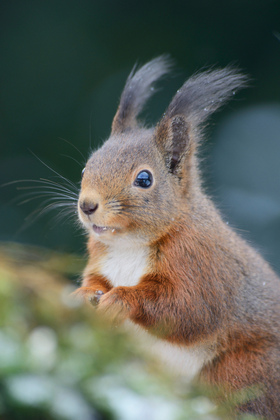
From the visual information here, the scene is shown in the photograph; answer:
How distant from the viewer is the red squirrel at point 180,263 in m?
1.19

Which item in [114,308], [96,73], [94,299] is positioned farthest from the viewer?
[96,73]

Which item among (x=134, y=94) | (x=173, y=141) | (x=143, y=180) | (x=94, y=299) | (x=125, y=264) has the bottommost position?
(x=94, y=299)

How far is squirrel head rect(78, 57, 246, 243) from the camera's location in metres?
1.20

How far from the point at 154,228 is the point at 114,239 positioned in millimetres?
112

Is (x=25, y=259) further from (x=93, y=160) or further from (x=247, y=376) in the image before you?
(x=247, y=376)

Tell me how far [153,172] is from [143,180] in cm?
5

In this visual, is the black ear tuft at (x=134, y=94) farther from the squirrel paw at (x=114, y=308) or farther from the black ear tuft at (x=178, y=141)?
the squirrel paw at (x=114, y=308)

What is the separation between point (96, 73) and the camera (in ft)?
8.51

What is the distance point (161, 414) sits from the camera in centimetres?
62

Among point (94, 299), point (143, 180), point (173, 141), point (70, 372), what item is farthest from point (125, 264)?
point (70, 372)

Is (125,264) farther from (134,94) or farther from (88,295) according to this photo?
(134,94)

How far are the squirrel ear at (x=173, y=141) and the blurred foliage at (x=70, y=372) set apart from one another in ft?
1.99

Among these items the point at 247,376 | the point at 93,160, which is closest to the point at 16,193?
the point at 93,160

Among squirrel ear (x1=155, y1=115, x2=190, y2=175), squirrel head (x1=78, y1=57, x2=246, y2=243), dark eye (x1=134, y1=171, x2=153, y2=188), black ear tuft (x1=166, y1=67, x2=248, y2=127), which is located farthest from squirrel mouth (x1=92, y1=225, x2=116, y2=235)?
black ear tuft (x1=166, y1=67, x2=248, y2=127)
